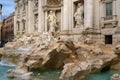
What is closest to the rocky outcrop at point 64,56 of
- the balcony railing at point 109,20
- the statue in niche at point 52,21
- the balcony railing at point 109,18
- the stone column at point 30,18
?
the balcony railing at point 109,20

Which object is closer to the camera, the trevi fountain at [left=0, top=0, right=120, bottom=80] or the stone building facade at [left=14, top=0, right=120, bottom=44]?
the trevi fountain at [left=0, top=0, right=120, bottom=80]

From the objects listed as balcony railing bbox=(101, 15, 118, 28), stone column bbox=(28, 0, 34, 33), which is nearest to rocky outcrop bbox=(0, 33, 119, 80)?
balcony railing bbox=(101, 15, 118, 28)

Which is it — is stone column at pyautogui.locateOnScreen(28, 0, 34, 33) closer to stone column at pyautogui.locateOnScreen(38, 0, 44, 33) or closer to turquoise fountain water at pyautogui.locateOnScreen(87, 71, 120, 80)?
stone column at pyautogui.locateOnScreen(38, 0, 44, 33)

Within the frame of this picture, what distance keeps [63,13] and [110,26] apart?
5788 millimetres

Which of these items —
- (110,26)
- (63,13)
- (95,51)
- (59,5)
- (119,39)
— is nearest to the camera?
(95,51)

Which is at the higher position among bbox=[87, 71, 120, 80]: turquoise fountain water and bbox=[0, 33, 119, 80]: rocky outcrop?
bbox=[0, 33, 119, 80]: rocky outcrop

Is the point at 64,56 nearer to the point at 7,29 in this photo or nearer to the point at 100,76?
the point at 100,76

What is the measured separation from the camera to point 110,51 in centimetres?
1552

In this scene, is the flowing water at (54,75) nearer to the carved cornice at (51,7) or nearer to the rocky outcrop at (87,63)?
the rocky outcrop at (87,63)

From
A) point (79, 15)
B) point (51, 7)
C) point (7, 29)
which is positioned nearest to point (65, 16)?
point (79, 15)

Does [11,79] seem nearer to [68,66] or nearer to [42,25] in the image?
[68,66]

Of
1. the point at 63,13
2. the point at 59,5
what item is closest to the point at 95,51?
the point at 63,13

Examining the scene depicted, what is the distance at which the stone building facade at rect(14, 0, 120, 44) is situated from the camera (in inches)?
747

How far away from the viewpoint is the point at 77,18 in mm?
21453
